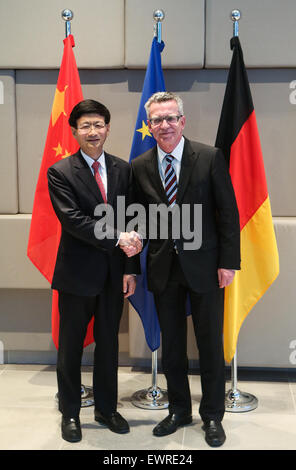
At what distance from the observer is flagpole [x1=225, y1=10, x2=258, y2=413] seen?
3154 mm

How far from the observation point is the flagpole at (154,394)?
10.5 ft

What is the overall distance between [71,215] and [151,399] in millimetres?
1316

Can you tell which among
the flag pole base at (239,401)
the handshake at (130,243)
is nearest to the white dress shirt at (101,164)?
the handshake at (130,243)

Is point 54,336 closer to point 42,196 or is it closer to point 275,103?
point 42,196

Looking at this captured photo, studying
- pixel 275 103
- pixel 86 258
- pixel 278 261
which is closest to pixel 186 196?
pixel 86 258

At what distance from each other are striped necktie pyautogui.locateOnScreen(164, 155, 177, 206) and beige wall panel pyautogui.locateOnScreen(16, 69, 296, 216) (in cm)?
96

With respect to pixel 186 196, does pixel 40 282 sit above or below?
below

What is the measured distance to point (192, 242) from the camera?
2688 millimetres

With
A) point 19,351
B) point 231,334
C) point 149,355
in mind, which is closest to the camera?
point 231,334

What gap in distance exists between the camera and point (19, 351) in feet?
13.0

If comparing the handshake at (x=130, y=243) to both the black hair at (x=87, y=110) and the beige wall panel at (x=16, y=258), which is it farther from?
the beige wall panel at (x=16, y=258)

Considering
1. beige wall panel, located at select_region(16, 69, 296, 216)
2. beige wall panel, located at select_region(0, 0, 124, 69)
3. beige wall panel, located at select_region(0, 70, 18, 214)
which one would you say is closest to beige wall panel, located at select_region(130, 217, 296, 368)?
beige wall panel, located at select_region(16, 69, 296, 216)

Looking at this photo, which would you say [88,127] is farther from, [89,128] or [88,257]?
[88,257]

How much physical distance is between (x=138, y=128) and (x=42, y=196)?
2.28 feet
